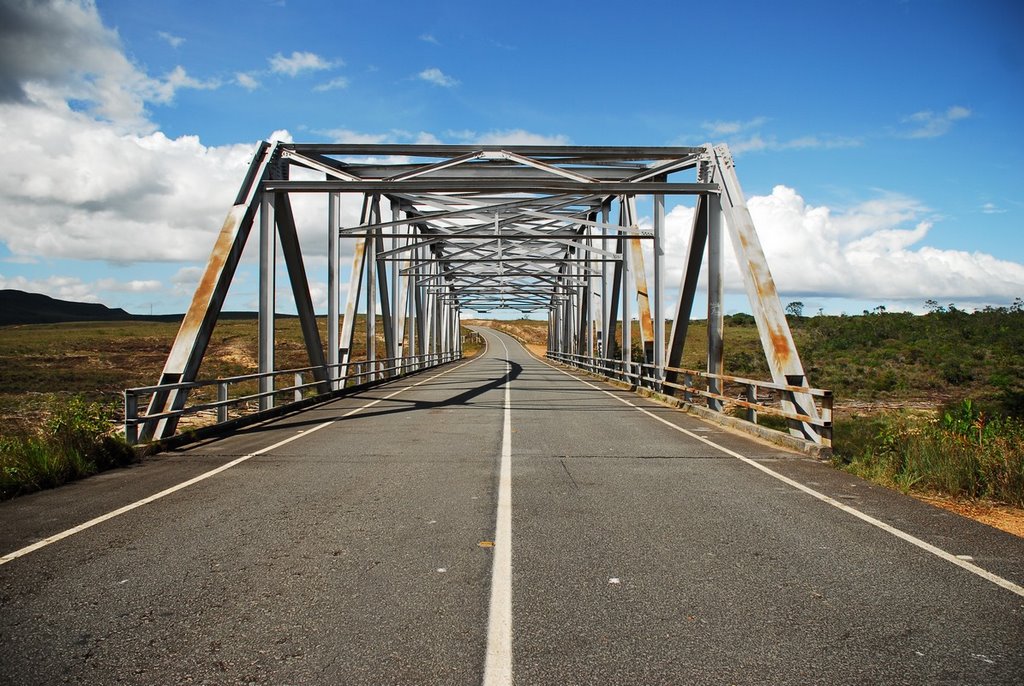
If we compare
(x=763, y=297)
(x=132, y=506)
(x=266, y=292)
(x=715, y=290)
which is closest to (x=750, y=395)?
(x=763, y=297)

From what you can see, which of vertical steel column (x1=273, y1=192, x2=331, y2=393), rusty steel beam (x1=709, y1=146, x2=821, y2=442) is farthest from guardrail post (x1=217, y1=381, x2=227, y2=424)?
rusty steel beam (x1=709, y1=146, x2=821, y2=442)

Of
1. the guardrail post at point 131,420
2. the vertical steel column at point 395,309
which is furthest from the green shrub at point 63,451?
the vertical steel column at point 395,309

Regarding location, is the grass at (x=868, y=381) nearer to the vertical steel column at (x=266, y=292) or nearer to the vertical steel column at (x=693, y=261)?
the vertical steel column at (x=266, y=292)

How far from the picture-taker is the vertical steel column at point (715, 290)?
56.1ft

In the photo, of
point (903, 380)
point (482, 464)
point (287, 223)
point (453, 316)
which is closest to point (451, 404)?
point (287, 223)

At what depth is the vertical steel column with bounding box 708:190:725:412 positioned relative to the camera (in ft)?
56.1

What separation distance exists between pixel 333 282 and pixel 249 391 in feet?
31.9

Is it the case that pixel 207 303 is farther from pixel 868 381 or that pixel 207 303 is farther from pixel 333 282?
pixel 868 381

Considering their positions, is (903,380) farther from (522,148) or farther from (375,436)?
(375,436)

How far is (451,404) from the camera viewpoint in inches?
800

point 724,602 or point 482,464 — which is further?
point 482,464

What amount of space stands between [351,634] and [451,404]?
53.7 ft

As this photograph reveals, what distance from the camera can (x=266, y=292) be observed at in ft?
53.8

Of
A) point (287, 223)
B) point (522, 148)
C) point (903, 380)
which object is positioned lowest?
point (903, 380)
